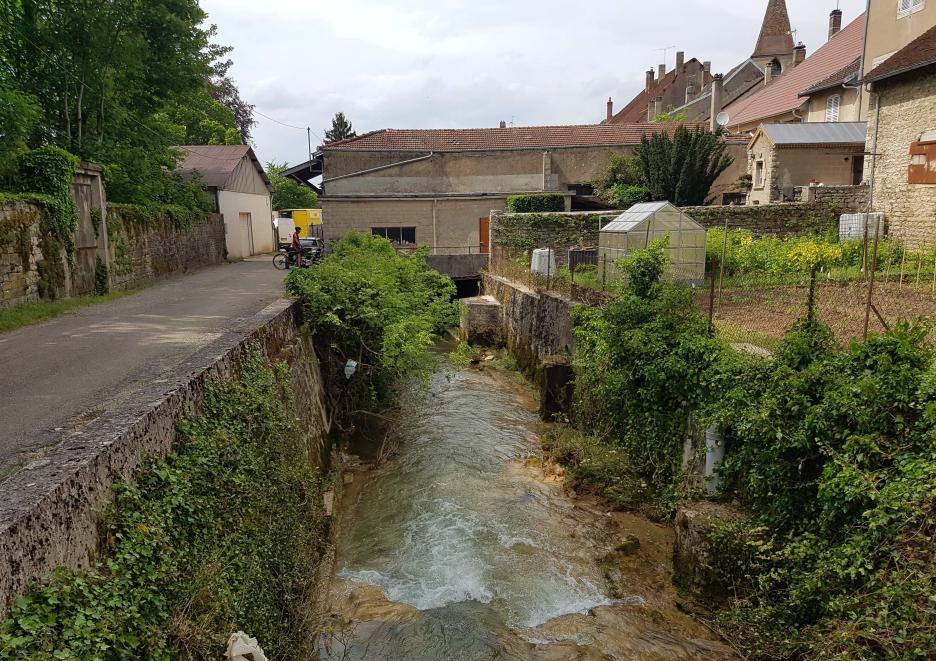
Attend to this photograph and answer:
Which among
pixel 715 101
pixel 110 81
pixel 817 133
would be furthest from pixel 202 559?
pixel 715 101

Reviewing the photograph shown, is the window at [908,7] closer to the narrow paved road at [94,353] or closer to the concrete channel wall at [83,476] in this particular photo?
the narrow paved road at [94,353]

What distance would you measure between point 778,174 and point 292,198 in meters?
42.1

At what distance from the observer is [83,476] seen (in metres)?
3.63

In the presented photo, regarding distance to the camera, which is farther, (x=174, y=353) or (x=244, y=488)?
(x=174, y=353)

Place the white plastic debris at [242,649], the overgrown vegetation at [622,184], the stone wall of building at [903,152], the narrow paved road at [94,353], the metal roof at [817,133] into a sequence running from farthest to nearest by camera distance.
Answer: the overgrown vegetation at [622,184] < the metal roof at [817,133] < the stone wall of building at [903,152] < the narrow paved road at [94,353] < the white plastic debris at [242,649]

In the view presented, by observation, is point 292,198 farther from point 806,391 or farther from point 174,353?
point 806,391

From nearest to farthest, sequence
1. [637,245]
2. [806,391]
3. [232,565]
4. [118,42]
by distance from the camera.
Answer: [232,565], [806,391], [637,245], [118,42]

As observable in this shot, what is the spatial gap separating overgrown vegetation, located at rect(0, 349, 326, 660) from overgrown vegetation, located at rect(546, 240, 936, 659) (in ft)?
14.5

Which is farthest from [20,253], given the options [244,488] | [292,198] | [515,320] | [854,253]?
[292,198]

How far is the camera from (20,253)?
11664 mm

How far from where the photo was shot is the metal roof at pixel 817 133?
2456 cm

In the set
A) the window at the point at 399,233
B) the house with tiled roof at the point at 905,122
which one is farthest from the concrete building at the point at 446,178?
the house with tiled roof at the point at 905,122

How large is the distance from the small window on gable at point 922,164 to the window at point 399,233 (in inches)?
754

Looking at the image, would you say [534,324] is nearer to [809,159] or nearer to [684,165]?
[684,165]
